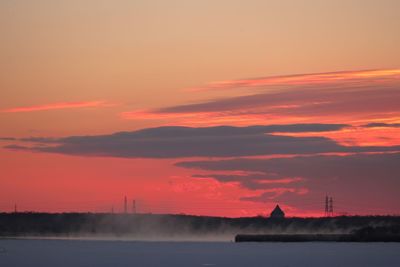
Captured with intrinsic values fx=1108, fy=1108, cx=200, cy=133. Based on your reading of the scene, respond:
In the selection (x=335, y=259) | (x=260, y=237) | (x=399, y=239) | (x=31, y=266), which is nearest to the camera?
(x=31, y=266)

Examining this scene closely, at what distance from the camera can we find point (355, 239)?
172 meters

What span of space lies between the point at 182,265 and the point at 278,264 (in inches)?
324

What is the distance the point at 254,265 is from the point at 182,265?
19.2 feet

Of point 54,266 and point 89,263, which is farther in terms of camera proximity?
point 89,263

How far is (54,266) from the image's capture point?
86.4 metres

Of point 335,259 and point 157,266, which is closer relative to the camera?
point 157,266

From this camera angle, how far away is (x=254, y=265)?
294ft

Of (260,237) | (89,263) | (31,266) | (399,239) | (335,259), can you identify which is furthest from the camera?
(260,237)

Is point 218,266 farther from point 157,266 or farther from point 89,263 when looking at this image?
point 89,263

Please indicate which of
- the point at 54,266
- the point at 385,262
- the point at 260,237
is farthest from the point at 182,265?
the point at 260,237

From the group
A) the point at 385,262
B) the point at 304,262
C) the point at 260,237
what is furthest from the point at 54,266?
the point at 260,237

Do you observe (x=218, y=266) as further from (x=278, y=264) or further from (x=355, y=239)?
(x=355, y=239)

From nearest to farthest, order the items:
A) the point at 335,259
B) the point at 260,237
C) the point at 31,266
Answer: the point at 31,266
the point at 335,259
the point at 260,237

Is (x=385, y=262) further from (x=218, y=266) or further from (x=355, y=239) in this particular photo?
(x=355, y=239)
